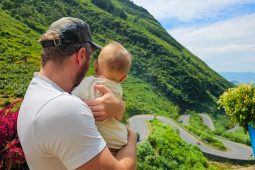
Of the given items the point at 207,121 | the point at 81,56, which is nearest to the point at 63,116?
the point at 81,56

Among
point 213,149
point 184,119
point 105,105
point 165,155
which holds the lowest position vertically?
point 184,119

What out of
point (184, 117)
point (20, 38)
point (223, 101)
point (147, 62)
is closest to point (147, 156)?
point (223, 101)

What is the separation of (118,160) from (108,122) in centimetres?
36

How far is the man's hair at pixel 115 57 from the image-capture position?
9.98 ft

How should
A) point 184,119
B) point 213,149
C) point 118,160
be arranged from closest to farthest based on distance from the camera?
point 118,160 < point 213,149 < point 184,119

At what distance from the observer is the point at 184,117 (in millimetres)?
105500

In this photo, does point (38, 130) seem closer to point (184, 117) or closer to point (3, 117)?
point (3, 117)

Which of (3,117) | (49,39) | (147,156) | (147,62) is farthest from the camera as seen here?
(147,62)

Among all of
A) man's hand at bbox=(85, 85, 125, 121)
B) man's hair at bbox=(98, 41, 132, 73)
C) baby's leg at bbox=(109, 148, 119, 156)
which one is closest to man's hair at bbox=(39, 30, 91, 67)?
man's hand at bbox=(85, 85, 125, 121)

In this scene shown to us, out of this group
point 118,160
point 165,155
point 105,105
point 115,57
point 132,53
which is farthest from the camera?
point 132,53

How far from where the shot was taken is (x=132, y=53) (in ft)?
418

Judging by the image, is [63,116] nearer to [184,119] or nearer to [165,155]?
[165,155]

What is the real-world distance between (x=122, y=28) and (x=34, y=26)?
131 feet

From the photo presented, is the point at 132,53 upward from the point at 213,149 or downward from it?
upward
